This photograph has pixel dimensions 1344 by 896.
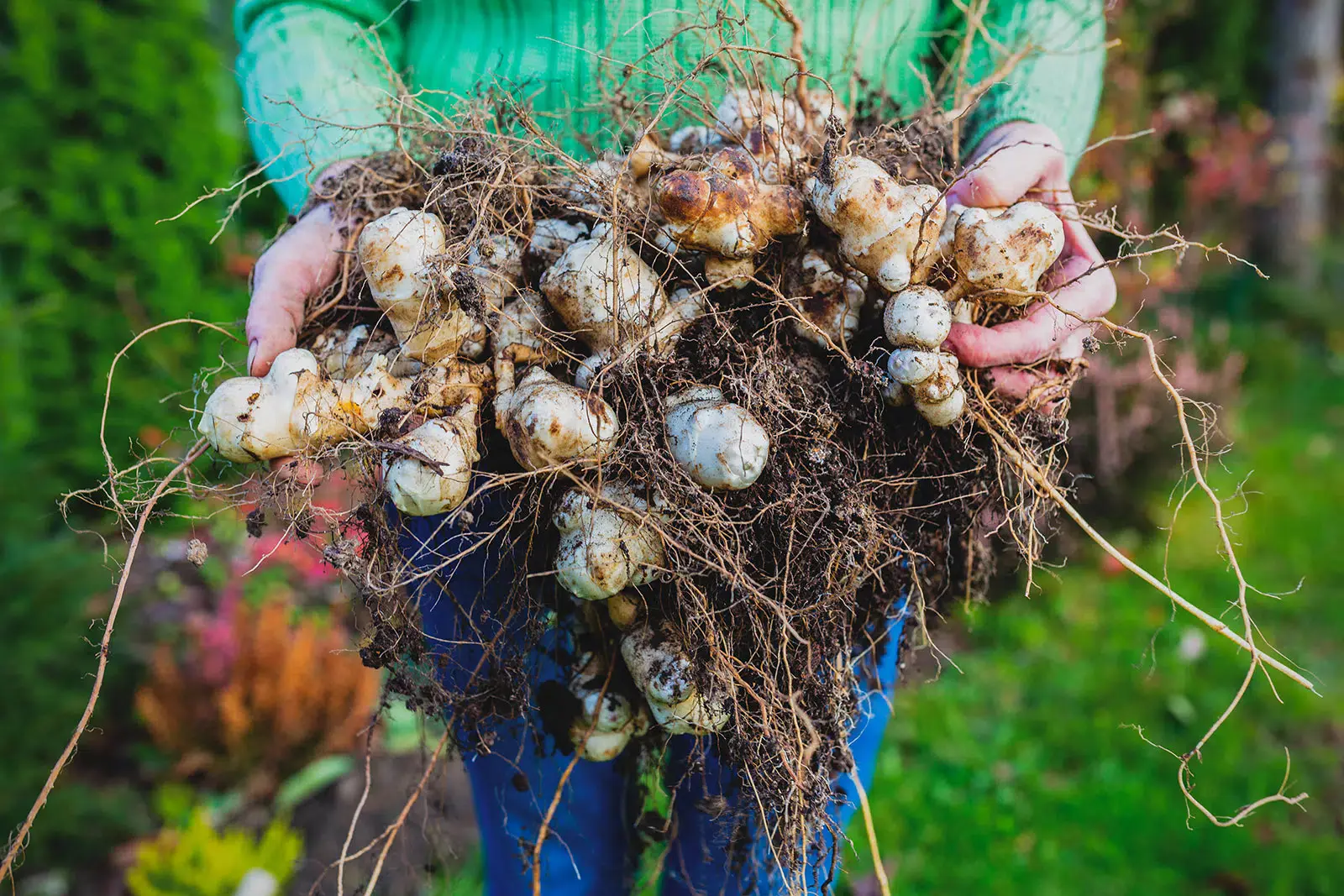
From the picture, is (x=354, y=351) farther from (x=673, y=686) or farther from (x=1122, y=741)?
(x=1122, y=741)

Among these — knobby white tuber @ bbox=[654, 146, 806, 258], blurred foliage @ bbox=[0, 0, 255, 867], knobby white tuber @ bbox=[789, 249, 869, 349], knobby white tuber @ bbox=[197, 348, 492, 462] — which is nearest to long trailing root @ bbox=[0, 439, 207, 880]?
knobby white tuber @ bbox=[197, 348, 492, 462]

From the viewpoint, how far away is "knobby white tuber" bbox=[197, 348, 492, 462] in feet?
3.09

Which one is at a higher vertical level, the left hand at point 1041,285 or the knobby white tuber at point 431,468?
the left hand at point 1041,285

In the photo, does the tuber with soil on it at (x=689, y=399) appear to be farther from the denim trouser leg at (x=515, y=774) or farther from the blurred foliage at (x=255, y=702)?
the blurred foliage at (x=255, y=702)

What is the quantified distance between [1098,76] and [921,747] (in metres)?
2.19

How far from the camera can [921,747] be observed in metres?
2.90

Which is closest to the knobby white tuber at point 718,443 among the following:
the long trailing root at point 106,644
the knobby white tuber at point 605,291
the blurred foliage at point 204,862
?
the knobby white tuber at point 605,291

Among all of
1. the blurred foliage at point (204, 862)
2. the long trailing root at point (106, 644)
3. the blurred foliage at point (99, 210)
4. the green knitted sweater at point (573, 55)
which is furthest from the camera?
the blurred foliage at point (99, 210)

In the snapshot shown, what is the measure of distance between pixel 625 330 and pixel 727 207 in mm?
160

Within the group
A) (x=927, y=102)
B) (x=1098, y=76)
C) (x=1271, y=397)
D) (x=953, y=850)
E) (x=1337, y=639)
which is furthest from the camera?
(x=1271, y=397)

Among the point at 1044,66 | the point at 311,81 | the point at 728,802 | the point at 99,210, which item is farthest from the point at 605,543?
the point at 99,210

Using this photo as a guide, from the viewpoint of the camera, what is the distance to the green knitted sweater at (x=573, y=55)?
1.16 metres

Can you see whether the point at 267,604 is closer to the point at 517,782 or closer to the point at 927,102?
the point at 517,782

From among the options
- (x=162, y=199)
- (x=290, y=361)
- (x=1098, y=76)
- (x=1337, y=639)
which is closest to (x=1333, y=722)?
(x=1337, y=639)
